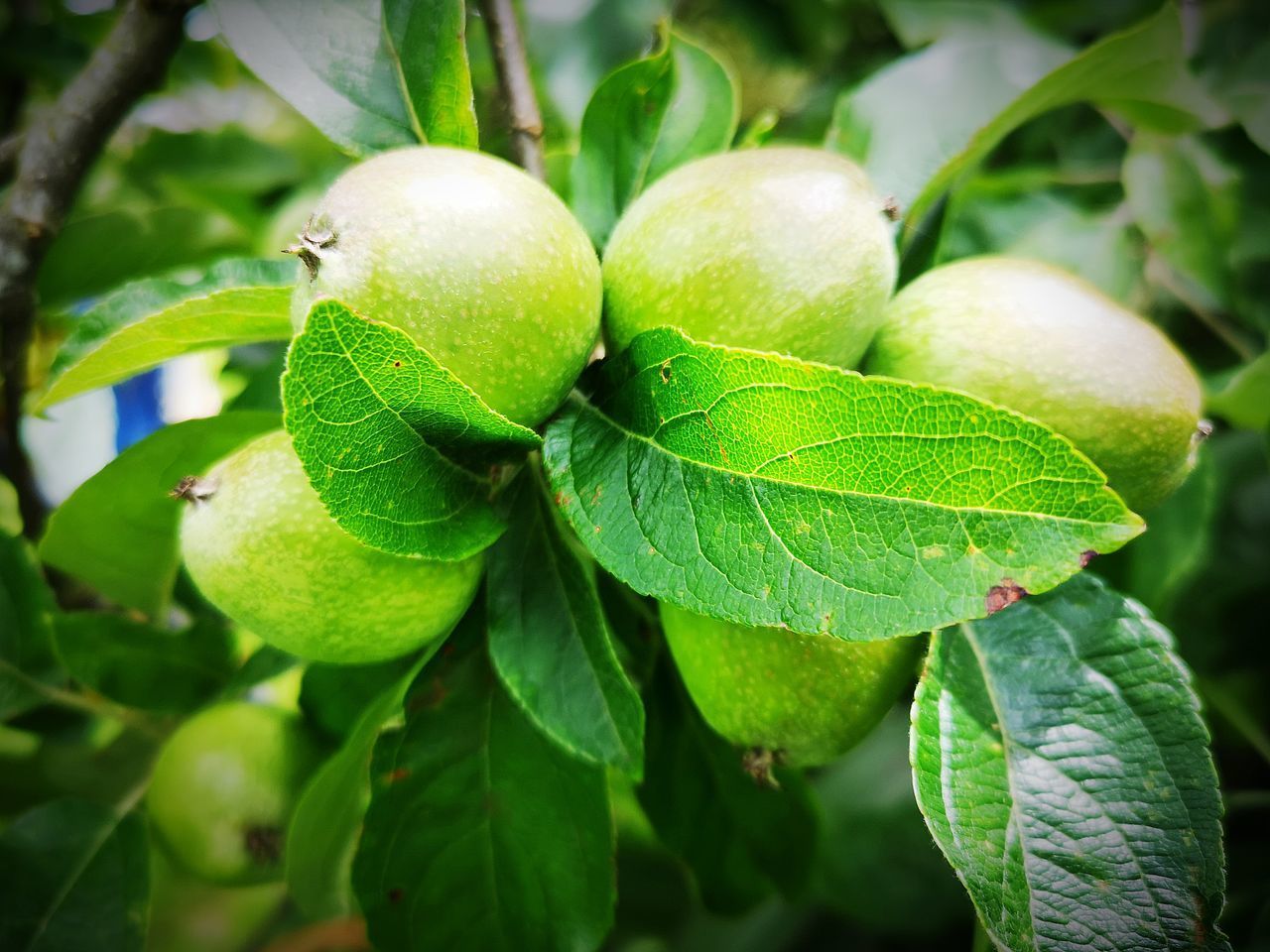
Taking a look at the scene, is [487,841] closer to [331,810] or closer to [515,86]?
[331,810]

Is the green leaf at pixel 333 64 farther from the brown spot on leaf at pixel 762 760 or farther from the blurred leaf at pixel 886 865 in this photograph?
the blurred leaf at pixel 886 865

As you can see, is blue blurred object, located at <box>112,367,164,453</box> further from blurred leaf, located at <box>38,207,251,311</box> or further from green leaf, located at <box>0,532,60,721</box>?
green leaf, located at <box>0,532,60,721</box>

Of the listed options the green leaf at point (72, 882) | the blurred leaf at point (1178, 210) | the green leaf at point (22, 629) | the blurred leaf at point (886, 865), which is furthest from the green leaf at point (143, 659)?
the blurred leaf at point (1178, 210)

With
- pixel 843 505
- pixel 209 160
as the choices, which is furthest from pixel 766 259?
pixel 209 160

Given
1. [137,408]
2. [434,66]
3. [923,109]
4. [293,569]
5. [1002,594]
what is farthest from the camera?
[137,408]

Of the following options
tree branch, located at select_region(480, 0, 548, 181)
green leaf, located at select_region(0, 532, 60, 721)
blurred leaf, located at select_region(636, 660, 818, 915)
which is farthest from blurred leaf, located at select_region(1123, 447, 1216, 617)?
green leaf, located at select_region(0, 532, 60, 721)

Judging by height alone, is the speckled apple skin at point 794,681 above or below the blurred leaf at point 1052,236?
below
